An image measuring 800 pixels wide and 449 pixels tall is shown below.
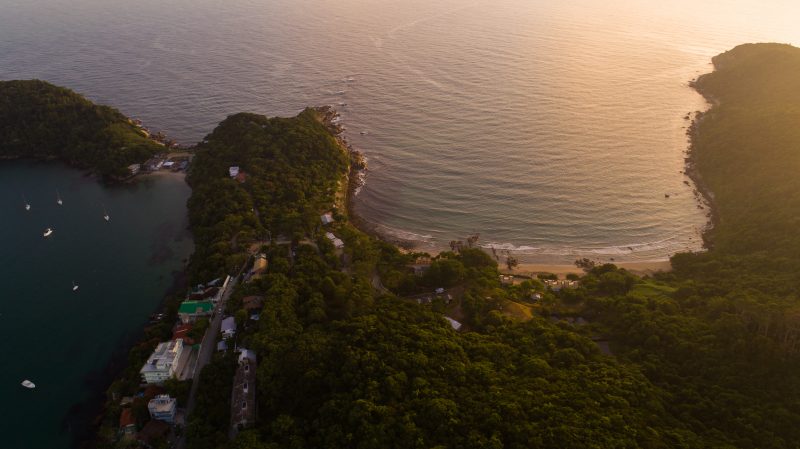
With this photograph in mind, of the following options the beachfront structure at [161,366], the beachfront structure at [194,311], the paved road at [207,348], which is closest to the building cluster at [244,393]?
the paved road at [207,348]

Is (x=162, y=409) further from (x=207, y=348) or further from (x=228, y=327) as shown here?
(x=228, y=327)

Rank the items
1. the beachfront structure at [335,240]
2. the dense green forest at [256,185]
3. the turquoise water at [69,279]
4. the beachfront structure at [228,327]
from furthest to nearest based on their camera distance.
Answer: the beachfront structure at [335,240], the dense green forest at [256,185], the beachfront structure at [228,327], the turquoise water at [69,279]

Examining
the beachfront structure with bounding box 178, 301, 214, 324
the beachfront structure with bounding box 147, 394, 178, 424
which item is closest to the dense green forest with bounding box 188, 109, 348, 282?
the beachfront structure with bounding box 178, 301, 214, 324

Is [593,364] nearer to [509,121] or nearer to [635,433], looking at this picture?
[635,433]

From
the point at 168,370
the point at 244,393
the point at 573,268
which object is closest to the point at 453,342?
the point at 244,393

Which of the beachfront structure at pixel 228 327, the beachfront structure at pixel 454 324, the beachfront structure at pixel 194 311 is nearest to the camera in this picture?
the beachfront structure at pixel 228 327

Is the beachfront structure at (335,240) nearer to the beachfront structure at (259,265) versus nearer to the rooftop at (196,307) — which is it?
the beachfront structure at (259,265)
